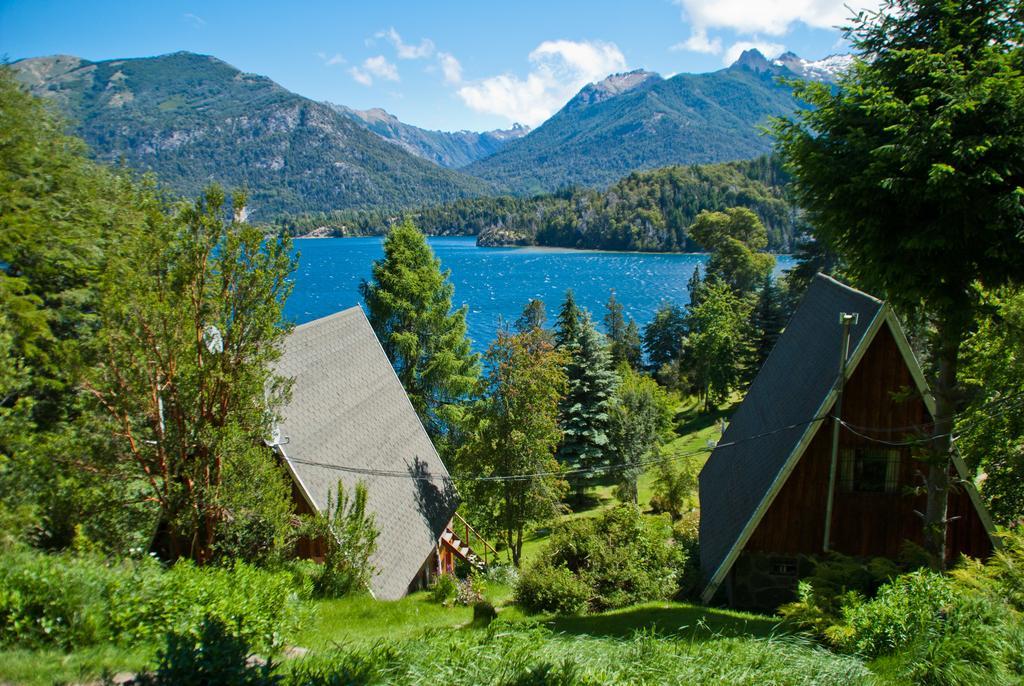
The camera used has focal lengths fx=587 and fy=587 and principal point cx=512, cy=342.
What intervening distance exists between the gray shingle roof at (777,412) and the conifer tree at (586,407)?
58.1 ft

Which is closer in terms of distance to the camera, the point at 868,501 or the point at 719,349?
the point at 868,501

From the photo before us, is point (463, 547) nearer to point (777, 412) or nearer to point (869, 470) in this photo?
point (777, 412)

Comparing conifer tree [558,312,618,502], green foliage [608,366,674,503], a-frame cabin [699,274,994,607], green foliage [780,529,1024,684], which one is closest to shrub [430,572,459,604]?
a-frame cabin [699,274,994,607]

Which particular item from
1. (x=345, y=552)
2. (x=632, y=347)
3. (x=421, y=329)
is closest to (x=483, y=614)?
(x=345, y=552)

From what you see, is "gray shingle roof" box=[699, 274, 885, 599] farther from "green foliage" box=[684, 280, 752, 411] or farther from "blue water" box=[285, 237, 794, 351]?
"blue water" box=[285, 237, 794, 351]

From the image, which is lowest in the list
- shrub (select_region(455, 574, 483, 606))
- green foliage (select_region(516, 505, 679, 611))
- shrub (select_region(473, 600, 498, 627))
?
shrub (select_region(455, 574, 483, 606))

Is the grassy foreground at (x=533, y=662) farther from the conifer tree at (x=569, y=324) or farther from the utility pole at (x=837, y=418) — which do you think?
the conifer tree at (x=569, y=324)

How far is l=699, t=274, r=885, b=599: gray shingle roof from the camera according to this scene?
500 inches

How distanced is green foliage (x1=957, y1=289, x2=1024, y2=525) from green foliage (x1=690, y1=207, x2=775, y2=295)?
66.8 meters

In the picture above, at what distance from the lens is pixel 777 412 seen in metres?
14.8

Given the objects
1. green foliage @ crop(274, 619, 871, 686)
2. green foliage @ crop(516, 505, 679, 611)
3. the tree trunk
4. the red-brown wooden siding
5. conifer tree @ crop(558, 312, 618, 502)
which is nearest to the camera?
green foliage @ crop(274, 619, 871, 686)

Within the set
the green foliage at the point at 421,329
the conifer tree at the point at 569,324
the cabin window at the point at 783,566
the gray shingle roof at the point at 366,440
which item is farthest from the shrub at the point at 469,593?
the conifer tree at the point at 569,324

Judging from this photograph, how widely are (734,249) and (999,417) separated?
75600 millimetres

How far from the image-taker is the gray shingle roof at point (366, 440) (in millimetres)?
14297
